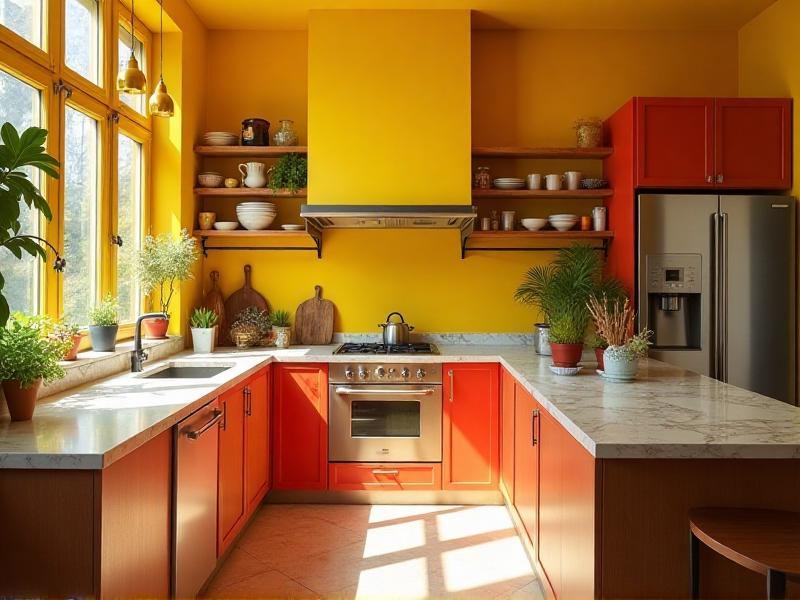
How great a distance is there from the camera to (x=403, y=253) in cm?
432

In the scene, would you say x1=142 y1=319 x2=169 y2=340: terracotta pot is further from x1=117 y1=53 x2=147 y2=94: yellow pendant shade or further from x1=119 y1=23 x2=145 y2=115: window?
x1=117 y1=53 x2=147 y2=94: yellow pendant shade

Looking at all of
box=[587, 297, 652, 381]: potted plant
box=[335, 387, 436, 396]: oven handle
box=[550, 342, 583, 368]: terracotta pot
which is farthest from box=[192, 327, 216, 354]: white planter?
box=[587, 297, 652, 381]: potted plant

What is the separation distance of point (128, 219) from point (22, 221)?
114 centimetres

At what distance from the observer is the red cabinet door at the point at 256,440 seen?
320cm

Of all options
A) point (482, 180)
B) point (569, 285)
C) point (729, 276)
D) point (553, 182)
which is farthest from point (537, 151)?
point (729, 276)

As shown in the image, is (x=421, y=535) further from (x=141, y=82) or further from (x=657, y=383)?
(x=141, y=82)

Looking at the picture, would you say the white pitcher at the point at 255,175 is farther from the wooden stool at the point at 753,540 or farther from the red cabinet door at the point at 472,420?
the wooden stool at the point at 753,540

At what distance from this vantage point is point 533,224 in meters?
4.05

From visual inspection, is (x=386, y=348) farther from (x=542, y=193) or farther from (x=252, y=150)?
(x=252, y=150)

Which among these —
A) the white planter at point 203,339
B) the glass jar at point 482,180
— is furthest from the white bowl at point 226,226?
the glass jar at point 482,180

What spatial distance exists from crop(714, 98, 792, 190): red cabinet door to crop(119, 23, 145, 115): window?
332 cm

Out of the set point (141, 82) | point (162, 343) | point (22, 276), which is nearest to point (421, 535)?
point (162, 343)

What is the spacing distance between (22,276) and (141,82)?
907mm

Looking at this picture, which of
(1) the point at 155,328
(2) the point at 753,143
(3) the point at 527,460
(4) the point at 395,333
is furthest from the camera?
(4) the point at 395,333
